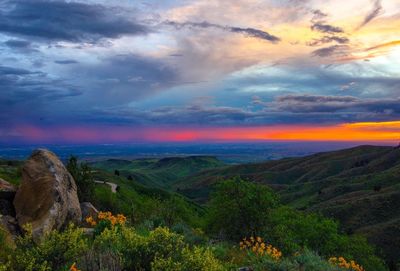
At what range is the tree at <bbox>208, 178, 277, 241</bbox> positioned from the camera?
30938mm

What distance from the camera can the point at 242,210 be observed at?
31.1 metres

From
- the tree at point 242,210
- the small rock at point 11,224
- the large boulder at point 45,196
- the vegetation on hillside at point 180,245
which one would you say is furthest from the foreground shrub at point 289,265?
the tree at point 242,210

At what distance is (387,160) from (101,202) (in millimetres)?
160529

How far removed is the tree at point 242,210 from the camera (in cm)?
3094

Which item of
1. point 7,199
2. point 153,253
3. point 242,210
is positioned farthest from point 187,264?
point 242,210

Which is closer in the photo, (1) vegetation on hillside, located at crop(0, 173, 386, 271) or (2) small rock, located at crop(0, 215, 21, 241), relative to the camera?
(1) vegetation on hillside, located at crop(0, 173, 386, 271)

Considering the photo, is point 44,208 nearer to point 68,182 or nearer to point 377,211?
point 68,182

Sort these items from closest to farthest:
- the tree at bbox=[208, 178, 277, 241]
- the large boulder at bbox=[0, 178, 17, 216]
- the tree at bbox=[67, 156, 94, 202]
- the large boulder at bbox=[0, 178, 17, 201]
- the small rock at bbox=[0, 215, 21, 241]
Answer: the small rock at bbox=[0, 215, 21, 241] < the large boulder at bbox=[0, 178, 17, 216] < the large boulder at bbox=[0, 178, 17, 201] < the tree at bbox=[67, 156, 94, 202] < the tree at bbox=[208, 178, 277, 241]

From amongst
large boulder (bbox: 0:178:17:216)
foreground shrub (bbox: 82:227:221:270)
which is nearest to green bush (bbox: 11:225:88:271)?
foreground shrub (bbox: 82:227:221:270)

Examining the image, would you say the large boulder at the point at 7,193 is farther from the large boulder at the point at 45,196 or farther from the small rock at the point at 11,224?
the small rock at the point at 11,224

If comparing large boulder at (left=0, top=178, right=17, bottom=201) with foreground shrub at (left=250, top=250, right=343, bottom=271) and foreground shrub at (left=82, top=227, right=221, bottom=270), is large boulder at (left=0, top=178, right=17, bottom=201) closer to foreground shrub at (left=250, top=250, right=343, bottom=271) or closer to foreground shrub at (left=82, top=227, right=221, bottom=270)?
foreground shrub at (left=82, top=227, right=221, bottom=270)

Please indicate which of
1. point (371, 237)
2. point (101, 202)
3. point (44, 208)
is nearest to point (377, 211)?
point (371, 237)

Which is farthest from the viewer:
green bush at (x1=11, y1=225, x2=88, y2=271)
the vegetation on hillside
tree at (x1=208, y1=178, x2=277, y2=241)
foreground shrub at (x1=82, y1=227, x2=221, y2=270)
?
tree at (x1=208, y1=178, x2=277, y2=241)

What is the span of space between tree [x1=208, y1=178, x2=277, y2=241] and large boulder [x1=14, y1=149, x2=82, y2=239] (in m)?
13.5
